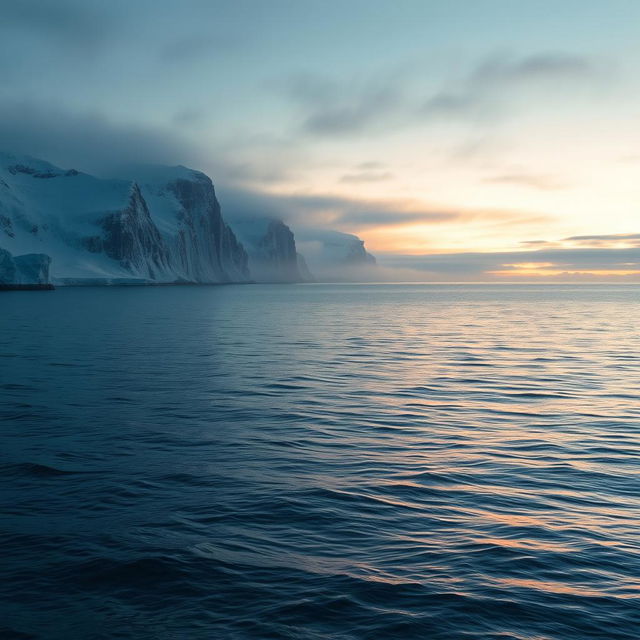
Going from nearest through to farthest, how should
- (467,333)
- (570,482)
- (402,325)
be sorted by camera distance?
(570,482), (467,333), (402,325)

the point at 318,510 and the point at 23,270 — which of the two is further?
the point at 23,270

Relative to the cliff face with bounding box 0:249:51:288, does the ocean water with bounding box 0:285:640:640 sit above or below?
below

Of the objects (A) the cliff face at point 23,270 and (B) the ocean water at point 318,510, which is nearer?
(B) the ocean water at point 318,510

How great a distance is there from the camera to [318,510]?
12.5 metres

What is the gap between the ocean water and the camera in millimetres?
8555

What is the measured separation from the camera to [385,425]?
20750 millimetres

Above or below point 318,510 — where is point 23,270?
above

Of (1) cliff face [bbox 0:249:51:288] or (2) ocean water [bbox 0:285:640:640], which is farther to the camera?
(1) cliff face [bbox 0:249:51:288]

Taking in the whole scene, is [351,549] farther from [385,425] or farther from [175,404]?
[175,404]

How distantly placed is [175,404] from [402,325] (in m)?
52.2

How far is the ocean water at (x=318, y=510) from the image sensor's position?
8.55m

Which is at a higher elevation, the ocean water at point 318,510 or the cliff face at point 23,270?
the cliff face at point 23,270

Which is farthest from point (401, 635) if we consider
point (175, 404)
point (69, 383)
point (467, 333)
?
point (467, 333)

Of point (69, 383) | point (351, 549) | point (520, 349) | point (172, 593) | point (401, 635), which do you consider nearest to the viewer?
point (401, 635)
